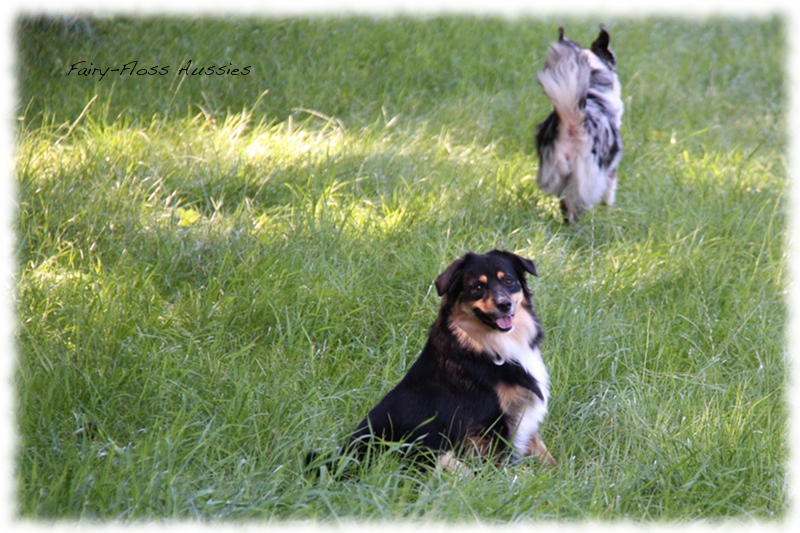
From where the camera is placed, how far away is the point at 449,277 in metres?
3.56

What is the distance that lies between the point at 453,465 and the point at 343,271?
1877 millimetres

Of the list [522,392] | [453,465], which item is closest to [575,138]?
[522,392]

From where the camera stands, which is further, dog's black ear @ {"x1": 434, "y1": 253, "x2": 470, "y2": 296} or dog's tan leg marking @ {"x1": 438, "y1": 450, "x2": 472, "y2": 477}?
dog's black ear @ {"x1": 434, "y1": 253, "x2": 470, "y2": 296}

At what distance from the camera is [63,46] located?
23.5 feet

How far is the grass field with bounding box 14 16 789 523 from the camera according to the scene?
3.19 metres

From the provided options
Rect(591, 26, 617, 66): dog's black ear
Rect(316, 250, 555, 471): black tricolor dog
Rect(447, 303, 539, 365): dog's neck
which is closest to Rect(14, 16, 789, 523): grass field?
Rect(316, 250, 555, 471): black tricolor dog

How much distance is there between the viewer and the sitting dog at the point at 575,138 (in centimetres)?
536

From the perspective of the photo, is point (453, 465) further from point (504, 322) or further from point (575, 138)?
point (575, 138)

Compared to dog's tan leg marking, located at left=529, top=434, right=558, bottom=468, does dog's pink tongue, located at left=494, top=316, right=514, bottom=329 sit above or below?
above

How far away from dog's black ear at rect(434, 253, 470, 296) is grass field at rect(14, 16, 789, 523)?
2.42ft

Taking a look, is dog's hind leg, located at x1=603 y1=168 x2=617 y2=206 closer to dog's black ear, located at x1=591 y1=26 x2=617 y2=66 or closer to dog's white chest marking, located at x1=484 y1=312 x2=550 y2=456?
dog's black ear, located at x1=591 y1=26 x2=617 y2=66

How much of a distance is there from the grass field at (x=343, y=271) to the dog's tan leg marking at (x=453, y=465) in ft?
0.19

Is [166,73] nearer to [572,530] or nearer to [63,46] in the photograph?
[63,46]

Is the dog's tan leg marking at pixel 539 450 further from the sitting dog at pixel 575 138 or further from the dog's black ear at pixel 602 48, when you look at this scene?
the dog's black ear at pixel 602 48
